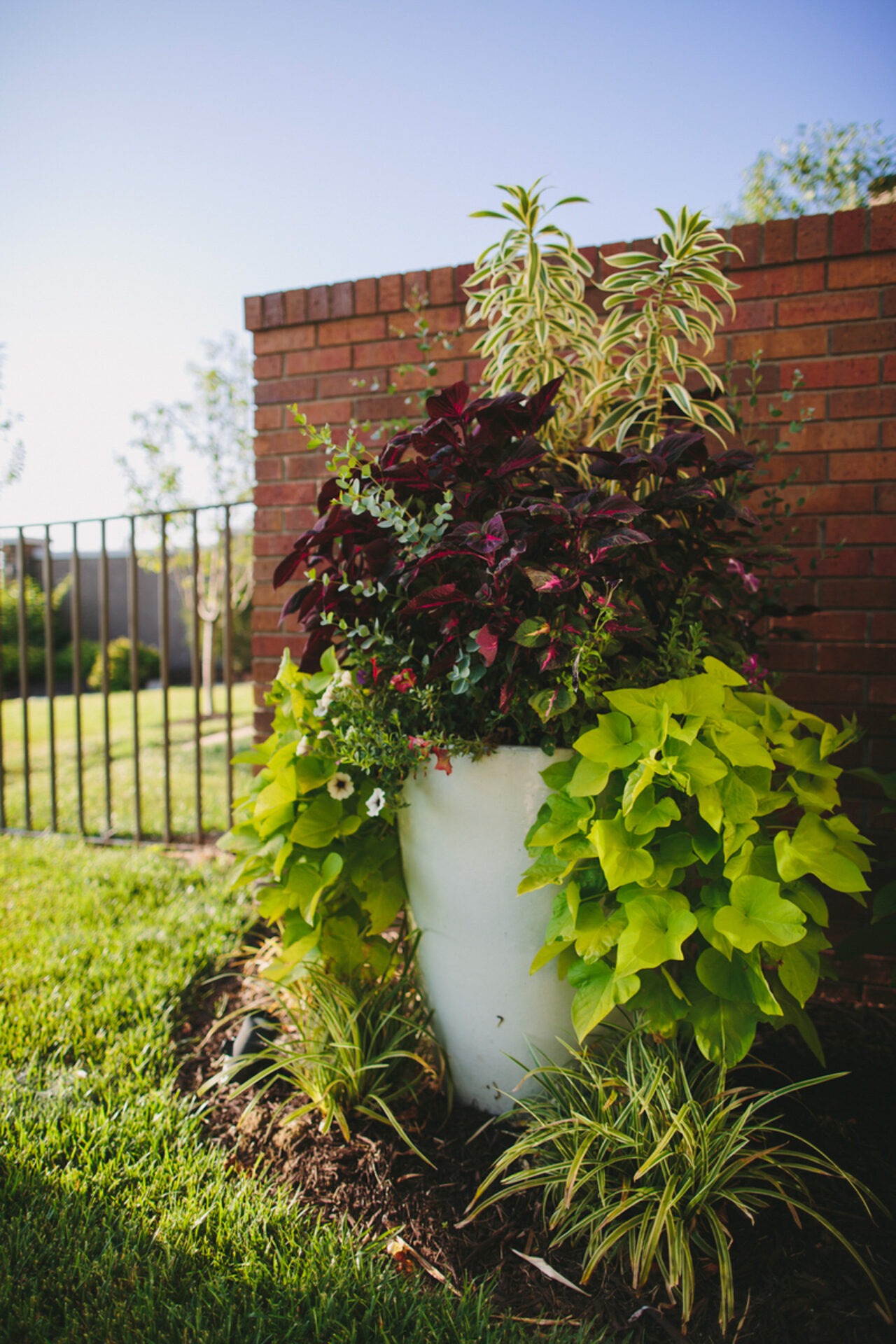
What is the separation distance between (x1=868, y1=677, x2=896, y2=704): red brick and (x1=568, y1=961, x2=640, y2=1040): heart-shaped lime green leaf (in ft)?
4.30

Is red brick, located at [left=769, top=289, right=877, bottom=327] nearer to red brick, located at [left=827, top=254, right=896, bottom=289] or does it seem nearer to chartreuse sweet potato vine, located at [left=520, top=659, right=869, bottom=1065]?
red brick, located at [left=827, top=254, right=896, bottom=289]

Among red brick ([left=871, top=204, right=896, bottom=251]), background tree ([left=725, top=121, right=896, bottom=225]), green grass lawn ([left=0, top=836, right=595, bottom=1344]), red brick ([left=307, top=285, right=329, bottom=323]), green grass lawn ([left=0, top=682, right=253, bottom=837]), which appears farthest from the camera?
background tree ([left=725, top=121, right=896, bottom=225])

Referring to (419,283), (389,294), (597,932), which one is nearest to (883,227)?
(419,283)

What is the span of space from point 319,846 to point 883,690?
1.60 m

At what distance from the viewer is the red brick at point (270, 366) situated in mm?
2592

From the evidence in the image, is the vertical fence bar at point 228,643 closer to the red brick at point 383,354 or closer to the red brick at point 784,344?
the red brick at point 383,354

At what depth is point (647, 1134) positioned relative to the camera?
4.01ft

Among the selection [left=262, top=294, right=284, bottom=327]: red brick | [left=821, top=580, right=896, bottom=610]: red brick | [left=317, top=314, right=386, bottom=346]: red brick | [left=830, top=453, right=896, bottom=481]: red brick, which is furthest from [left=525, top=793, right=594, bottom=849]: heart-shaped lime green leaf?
[left=262, top=294, right=284, bottom=327]: red brick

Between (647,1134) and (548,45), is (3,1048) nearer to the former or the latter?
(647,1134)

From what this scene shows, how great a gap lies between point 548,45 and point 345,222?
226 cm

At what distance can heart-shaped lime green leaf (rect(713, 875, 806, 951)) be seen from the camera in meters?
1.09

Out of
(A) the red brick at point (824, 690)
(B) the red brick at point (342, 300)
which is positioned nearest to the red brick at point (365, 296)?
(B) the red brick at point (342, 300)

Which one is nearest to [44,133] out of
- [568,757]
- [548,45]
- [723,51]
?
[548,45]

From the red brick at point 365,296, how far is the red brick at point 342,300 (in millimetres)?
16
